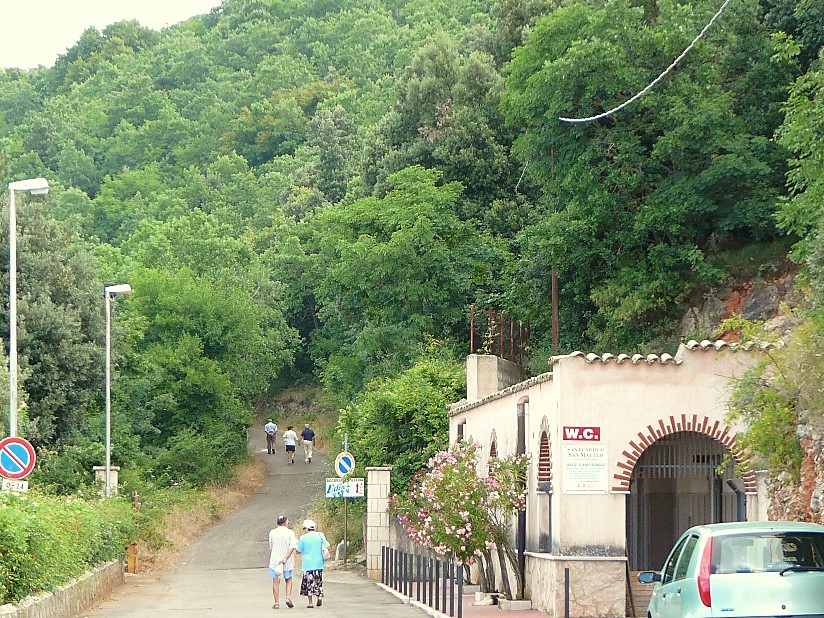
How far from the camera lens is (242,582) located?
103 feet

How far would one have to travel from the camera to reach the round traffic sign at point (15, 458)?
2105 centimetres

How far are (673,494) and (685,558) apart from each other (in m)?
11.6

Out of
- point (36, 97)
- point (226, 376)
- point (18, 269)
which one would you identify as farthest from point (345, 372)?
point (36, 97)

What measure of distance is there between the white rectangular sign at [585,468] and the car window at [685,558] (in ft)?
23.5

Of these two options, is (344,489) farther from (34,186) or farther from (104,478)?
(34,186)

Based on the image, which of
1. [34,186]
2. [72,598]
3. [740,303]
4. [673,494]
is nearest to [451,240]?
[740,303]

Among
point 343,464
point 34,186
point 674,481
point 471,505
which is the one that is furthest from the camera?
point 343,464

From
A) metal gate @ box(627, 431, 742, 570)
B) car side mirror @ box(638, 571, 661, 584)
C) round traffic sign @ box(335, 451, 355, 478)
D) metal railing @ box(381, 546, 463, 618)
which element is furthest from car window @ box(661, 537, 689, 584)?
round traffic sign @ box(335, 451, 355, 478)

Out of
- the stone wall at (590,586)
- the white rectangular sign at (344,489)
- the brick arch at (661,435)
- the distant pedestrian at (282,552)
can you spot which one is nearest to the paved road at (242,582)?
the distant pedestrian at (282,552)

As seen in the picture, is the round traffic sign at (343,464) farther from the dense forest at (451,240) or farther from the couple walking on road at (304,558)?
the couple walking on road at (304,558)

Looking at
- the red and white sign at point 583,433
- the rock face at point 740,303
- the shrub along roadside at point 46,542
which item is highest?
the rock face at point 740,303

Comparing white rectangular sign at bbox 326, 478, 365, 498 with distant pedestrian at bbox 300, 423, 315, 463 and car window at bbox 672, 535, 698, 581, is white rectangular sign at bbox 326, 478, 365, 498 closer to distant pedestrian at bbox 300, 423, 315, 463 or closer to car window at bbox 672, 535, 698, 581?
car window at bbox 672, 535, 698, 581

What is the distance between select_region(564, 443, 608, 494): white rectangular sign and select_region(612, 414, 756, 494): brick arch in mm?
224

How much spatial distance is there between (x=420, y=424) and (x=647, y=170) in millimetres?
9742
